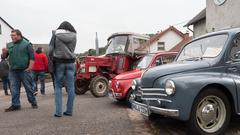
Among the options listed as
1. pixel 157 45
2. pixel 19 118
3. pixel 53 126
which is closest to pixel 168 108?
pixel 53 126

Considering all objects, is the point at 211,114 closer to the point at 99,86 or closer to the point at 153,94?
the point at 153,94

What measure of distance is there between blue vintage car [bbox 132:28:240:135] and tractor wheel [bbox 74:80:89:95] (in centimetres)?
798

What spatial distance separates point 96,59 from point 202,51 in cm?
755

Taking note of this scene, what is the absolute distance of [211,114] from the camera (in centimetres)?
618

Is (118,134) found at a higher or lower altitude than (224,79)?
lower

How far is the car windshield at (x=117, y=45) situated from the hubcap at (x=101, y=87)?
1.59m

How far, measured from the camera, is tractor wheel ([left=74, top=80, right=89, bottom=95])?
14680 millimetres

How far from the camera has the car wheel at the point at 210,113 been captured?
6.02 metres

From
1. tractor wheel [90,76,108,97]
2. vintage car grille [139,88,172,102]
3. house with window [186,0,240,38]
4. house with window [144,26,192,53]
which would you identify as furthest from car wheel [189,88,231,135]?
house with window [144,26,192,53]

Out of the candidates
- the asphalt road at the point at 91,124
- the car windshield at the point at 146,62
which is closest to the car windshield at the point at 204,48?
the asphalt road at the point at 91,124

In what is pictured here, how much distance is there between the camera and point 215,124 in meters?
6.22

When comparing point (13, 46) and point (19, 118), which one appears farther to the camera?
point (13, 46)

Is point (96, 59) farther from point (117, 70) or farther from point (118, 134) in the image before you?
point (118, 134)

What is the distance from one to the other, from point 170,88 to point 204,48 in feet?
5.18
